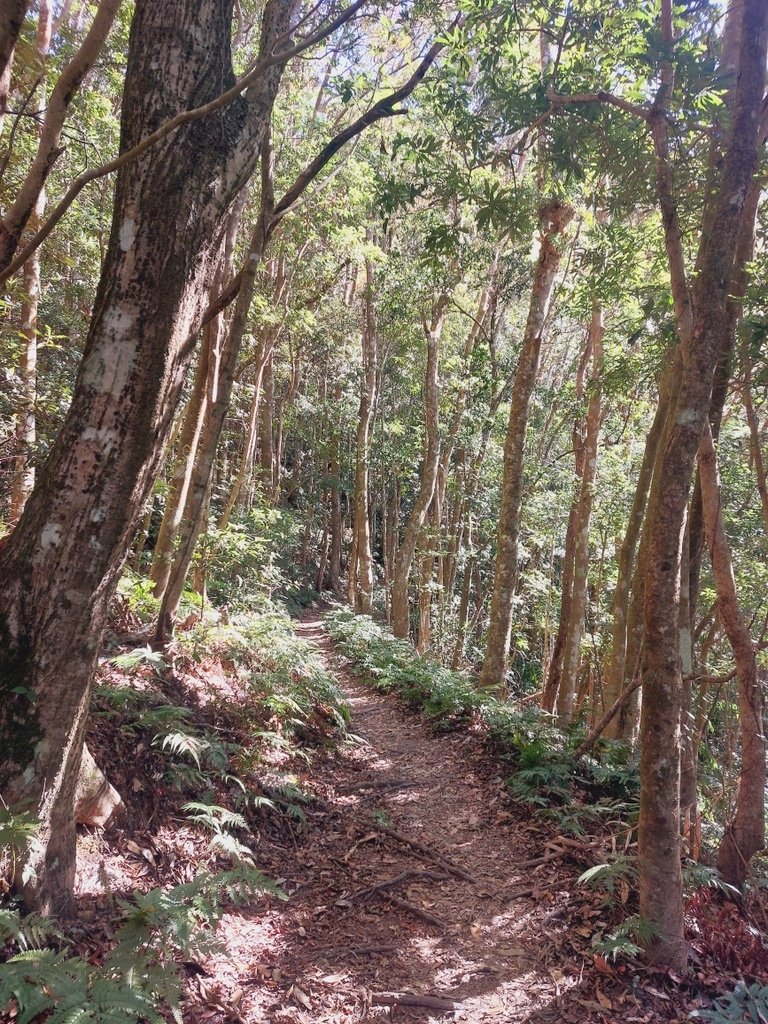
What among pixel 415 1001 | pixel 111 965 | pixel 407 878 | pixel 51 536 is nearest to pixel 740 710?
pixel 407 878

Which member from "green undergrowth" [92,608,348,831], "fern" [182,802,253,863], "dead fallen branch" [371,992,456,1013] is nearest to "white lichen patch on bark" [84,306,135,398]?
"green undergrowth" [92,608,348,831]

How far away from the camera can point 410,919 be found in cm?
405

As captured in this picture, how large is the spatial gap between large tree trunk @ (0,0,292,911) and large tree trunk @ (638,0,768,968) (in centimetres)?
266

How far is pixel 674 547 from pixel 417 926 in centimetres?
295

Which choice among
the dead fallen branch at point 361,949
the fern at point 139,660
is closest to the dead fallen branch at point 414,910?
the dead fallen branch at point 361,949

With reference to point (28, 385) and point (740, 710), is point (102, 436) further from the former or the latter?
point (740, 710)

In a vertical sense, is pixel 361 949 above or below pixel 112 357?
below

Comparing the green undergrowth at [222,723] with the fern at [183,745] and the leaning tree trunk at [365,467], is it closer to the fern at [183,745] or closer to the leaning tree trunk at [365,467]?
the fern at [183,745]

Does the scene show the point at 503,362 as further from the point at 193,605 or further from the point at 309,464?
the point at 309,464

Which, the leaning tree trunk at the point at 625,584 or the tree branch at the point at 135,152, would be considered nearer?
the tree branch at the point at 135,152

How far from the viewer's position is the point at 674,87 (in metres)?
4.75

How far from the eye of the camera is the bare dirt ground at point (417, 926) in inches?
127

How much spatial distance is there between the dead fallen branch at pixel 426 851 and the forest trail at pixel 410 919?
1cm

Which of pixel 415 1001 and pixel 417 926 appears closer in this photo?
pixel 415 1001
